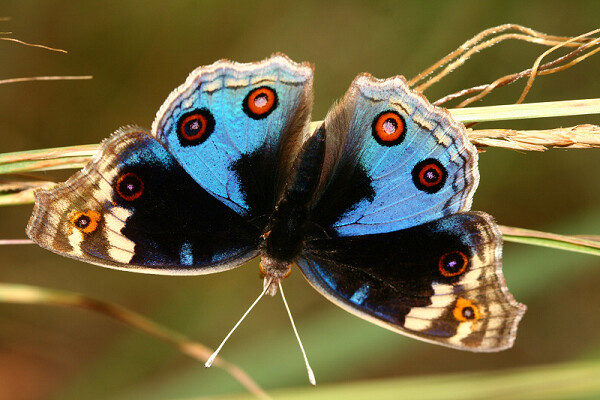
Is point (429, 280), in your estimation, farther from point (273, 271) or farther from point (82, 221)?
point (82, 221)

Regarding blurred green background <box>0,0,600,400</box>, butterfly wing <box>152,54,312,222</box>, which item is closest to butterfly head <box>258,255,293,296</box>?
butterfly wing <box>152,54,312,222</box>

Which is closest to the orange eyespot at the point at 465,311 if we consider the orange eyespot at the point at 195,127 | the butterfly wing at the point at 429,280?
the butterfly wing at the point at 429,280

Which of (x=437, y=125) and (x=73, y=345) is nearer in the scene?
(x=437, y=125)

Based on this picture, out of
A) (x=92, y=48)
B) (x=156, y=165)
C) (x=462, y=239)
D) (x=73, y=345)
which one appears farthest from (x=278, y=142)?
(x=73, y=345)

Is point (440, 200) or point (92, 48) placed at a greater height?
point (92, 48)

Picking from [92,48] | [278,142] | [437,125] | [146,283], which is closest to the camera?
[437,125]

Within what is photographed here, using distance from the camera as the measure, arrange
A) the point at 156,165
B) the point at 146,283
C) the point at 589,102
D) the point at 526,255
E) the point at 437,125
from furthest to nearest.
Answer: the point at 146,283, the point at 526,255, the point at 156,165, the point at 437,125, the point at 589,102

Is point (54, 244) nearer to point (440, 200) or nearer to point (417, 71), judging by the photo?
point (440, 200)

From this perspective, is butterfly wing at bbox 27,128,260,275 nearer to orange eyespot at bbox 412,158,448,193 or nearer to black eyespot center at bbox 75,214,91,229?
black eyespot center at bbox 75,214,91,229
